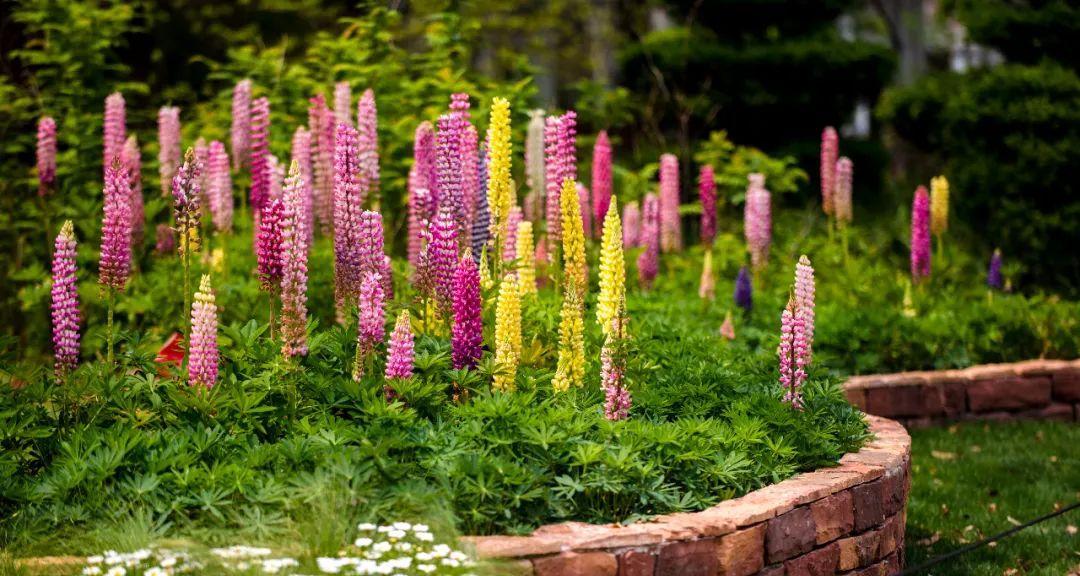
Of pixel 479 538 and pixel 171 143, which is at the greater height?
pixel 171 143

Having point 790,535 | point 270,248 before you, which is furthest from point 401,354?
point 790,535

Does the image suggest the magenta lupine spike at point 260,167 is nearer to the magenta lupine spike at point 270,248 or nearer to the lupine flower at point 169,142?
the lupine flower at point 169,142

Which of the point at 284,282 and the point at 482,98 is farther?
the point at 482,98

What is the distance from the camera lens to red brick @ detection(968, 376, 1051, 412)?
8531 mm

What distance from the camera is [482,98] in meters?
9.20

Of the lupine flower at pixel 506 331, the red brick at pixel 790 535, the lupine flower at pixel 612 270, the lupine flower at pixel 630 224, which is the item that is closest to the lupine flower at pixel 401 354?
the lupine flower at pixel 506 331

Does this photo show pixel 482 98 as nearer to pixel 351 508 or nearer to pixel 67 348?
pixel 67 348

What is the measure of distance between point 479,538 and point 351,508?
438 millimetres

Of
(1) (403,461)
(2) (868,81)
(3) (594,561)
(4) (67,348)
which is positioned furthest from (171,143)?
(2) (868,81)

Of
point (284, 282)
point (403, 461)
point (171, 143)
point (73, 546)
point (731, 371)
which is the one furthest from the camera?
point (171, 143)

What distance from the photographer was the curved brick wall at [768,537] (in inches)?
162

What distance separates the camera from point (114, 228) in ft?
16.6

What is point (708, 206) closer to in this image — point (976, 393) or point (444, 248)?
point (976, 393)

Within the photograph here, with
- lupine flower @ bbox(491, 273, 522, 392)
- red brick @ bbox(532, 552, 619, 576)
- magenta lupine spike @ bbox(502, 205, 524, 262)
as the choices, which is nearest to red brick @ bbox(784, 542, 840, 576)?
red brick @ bbox(532, 552, 619, 576)
